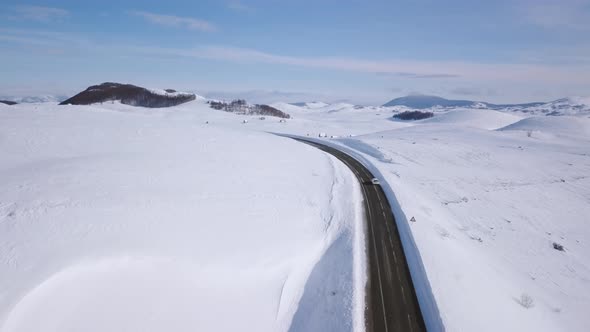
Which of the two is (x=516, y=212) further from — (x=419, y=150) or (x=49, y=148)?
(x=49, y=148)

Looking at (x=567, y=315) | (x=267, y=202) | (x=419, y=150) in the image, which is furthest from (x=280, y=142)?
(x=567, y=315)

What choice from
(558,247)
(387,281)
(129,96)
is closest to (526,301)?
(387,281)

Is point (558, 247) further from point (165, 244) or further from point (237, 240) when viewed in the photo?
point (165, 244)

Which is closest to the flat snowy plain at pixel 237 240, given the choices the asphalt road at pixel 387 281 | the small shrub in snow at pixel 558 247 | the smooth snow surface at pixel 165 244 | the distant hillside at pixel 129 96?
the smooth snow surface at pixel 165 244

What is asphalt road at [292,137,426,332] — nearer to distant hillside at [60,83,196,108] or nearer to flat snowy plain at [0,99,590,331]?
flat snowy plain at [0,99,590,331]

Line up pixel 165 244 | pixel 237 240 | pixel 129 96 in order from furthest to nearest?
pixel 129 96
pixel 237 240
pixel 165 244

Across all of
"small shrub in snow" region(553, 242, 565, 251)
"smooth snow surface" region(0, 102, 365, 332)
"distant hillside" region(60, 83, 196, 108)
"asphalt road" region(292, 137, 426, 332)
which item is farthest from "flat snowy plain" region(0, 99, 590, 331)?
"distant hillside" region(60, 83, 196, 108)

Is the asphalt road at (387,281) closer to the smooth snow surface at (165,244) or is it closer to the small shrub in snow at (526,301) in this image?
the smooth snow surface at (165,244)
